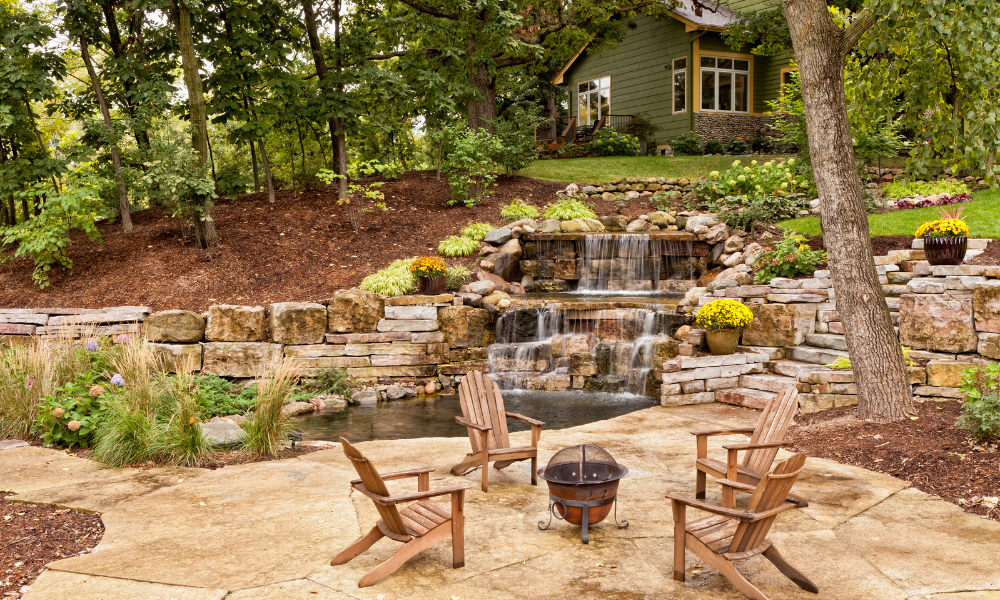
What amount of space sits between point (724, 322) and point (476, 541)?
16.9 feet

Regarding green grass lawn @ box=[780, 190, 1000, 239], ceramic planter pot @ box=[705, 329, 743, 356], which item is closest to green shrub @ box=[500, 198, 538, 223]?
green grass lawn @ box=[780, 190, 1000, 239]

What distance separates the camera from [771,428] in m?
4.44

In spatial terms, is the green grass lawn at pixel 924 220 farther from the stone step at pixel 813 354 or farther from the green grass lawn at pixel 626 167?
the green grass lawn at pixel 626 167

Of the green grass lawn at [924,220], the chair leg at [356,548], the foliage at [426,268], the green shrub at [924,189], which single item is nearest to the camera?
the chair leg at [356,548]

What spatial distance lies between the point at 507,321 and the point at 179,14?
7.14 m

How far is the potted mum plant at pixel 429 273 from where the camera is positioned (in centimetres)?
1003

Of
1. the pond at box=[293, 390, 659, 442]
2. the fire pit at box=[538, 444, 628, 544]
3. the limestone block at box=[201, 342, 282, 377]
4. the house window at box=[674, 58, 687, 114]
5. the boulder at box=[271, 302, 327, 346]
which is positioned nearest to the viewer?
the fire pit at box=[538, 444, 628, 544]

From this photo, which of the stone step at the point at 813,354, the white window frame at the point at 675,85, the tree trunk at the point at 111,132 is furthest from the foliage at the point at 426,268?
the white window frame at the point at 675,85

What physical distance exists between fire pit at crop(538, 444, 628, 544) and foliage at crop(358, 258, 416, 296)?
625 centimetres

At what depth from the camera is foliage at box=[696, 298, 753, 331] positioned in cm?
802

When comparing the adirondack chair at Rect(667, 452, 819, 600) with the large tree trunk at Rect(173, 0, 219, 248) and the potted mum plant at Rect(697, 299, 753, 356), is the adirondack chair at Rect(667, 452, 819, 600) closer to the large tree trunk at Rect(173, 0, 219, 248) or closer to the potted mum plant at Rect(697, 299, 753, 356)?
the potted mum plant at Rect(697, 299, 753, 356)

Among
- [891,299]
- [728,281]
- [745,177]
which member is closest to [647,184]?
[745,177]

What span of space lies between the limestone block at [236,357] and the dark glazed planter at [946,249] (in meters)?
8.15

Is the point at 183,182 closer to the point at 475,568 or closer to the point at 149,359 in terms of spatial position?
the point at 149,359
